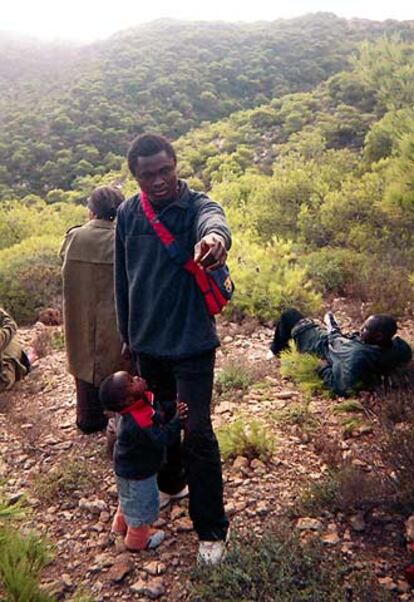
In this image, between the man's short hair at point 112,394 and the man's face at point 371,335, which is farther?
the man's face at point 371,335

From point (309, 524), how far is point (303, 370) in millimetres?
2008

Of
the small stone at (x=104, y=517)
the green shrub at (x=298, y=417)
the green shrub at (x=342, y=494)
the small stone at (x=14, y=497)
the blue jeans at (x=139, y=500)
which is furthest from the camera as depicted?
the green shrub at (x=298, y=417)

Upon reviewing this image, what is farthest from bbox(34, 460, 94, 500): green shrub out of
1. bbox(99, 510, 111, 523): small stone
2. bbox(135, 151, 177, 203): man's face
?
bbox(135, 151, 177, 203): man's face

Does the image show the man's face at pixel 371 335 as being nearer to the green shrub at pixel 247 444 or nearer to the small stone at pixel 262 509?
the green shrub at pixel 247 444

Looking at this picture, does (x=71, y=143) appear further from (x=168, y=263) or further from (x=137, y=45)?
(x=168, y=263)

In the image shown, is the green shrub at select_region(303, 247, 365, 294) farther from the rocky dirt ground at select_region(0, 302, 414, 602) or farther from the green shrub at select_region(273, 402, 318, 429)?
the green shrub at select_region(273, 402, 318, 429)

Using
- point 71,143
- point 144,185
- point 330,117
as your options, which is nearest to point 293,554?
point 144,185

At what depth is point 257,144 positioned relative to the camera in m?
23.6

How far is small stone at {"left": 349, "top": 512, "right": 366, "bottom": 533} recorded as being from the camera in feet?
8.66

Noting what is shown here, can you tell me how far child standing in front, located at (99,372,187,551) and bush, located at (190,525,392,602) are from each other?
1.25 ft

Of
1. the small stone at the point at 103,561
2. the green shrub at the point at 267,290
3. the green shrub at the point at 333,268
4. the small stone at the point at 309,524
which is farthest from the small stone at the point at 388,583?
the green shrub at the point at 333,268

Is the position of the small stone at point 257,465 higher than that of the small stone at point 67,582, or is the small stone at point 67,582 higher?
the small stone at point 67,582

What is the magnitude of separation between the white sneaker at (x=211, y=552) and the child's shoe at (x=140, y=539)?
33cm

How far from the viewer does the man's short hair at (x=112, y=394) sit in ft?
7.80
